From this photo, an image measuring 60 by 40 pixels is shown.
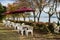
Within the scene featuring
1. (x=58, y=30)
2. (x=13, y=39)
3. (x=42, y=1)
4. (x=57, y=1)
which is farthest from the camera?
(x=42, y=1)

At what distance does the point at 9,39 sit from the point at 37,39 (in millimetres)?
1646

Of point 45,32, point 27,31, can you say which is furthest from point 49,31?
point 27,31

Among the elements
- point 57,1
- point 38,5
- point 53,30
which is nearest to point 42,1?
point 38,5

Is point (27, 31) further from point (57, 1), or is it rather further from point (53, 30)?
point (57, 1)

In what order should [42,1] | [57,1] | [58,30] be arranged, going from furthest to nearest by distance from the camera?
[42,1] → [57,1] → [58,30]

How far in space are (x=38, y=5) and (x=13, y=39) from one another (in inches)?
368

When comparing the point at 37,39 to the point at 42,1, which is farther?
the point at 42,1

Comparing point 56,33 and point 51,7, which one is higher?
point 51,7

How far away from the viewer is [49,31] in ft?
46.3

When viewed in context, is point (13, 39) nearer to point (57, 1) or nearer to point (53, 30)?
point (53, 30)

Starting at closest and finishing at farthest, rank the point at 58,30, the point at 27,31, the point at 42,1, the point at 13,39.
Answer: the point at 13,39
the point at 27,31
the point at 58,30
the point at 42,1

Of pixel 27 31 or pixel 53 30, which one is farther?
pixel 53 30

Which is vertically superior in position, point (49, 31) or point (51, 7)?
point (51, 7)

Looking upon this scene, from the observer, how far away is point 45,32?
14391 mm
